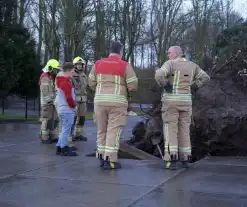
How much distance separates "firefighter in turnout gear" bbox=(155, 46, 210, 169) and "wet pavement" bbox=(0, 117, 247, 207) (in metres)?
0.28

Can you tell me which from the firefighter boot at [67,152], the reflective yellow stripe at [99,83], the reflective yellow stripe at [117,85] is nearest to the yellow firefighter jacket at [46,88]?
the firefighter boot at [67,152]

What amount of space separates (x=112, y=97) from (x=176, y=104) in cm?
96

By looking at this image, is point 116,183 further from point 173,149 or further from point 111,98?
point 111,98

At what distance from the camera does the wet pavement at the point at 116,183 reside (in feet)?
16.1

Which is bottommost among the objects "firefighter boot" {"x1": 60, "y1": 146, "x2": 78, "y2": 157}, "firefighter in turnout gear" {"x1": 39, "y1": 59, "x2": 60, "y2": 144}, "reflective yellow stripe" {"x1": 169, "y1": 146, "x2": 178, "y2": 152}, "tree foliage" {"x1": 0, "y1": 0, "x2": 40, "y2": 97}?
"firefighter boot" {"x1": 60, "y1": 146, "x2": 78, "y2": 157}

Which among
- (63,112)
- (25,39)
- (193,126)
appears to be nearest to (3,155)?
(63,112)

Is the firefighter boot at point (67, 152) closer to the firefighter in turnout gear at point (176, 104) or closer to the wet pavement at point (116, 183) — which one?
the wet pavement at point (116, 183)

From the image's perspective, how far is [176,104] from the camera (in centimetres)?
673

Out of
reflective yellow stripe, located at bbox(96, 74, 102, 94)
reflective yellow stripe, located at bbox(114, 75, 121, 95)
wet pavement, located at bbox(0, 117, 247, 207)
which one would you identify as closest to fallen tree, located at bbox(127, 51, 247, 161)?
wet pavement, located at bbox(0, 117, 247, 207)

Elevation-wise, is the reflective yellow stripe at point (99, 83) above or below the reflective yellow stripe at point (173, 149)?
above

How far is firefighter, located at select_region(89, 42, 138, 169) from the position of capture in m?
6.70

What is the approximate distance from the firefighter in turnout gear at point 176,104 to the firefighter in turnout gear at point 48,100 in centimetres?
359

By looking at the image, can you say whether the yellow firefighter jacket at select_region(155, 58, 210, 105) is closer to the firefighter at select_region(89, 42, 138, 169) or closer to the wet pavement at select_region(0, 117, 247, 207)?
the firefighter at select_region(89, 42, 138, 169)

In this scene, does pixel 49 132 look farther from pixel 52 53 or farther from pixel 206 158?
pixel 52 53
